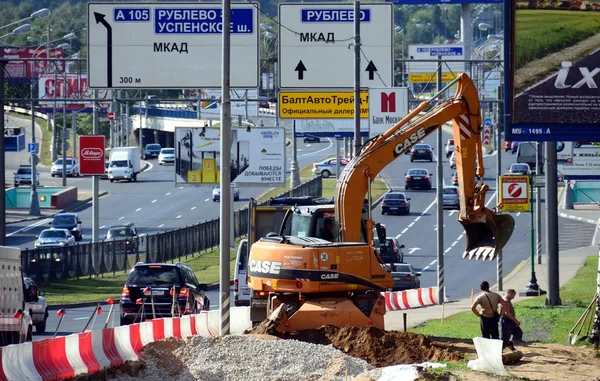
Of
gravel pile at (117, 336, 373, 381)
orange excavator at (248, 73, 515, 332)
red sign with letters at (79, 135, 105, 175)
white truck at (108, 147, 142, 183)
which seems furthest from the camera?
white truck at (108, 147, 142, 183)

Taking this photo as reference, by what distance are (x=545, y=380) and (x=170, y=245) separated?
124 feet

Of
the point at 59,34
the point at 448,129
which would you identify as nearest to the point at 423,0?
the point at 448,129

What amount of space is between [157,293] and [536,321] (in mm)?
9350

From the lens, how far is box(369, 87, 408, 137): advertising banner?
32688 mm

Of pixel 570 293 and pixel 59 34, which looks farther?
pixel 59 34

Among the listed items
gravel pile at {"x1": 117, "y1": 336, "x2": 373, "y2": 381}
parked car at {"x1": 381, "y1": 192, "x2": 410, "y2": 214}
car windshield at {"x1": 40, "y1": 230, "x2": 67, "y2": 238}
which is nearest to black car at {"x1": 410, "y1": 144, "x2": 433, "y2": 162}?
parked car at {"x1": 381, "y1": 192, "x2": 410, "y2": 214}

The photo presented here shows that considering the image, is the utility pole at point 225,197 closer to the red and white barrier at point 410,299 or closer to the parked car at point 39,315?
the parked car at point 39,315

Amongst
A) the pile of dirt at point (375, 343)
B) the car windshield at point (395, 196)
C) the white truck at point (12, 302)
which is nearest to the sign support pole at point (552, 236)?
the pile of dirt at point (375, 343)

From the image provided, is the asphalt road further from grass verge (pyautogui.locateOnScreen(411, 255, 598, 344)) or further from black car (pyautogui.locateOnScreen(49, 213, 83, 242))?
grass verge (pyautogui.locateOnScreen(411, 255, 598, 344))

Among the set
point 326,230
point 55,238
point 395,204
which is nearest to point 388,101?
point 326,230

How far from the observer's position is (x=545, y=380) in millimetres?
19391

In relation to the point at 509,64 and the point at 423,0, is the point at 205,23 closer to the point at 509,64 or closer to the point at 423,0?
the point at 509,64

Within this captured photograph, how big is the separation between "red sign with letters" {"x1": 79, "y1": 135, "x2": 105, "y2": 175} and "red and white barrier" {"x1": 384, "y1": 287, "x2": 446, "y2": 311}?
15.1 meters

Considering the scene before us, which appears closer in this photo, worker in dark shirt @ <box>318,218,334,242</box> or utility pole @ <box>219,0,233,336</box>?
utility pole @ <box>219,0,233,336</box>
